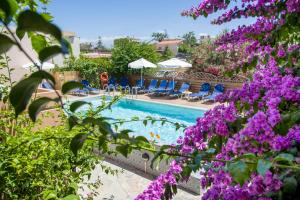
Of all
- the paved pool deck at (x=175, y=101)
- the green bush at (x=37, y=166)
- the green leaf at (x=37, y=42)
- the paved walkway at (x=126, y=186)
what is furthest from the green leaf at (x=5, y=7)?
the paved pool deck at (x=175, y=101)

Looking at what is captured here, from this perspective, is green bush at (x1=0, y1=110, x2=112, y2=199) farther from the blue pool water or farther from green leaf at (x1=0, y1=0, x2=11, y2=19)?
the blue pool water

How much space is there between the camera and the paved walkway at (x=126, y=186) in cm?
613

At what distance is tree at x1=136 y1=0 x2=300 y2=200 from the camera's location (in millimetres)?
1207

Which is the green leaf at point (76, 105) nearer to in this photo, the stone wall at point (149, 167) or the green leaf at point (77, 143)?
the green leaf at point (77, 143)

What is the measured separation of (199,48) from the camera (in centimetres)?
2809

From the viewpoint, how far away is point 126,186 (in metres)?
6.60

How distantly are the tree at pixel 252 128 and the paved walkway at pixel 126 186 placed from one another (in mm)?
3373

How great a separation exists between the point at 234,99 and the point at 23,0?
155cm

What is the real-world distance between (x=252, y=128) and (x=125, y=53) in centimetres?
2184

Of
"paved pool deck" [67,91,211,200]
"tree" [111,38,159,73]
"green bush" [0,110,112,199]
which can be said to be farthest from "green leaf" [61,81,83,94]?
"tree" [111,38,159,73]

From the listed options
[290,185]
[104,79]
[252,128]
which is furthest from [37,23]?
[104,79]

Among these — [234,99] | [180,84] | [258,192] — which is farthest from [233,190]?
[180,84]

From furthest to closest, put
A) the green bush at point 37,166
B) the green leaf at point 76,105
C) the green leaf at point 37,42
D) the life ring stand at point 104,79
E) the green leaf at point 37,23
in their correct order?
1. the life ring stand at point 104,79
2. the green bush at point 37,166
3. the green leaf at point 37,42
4. the green leaf at point 76,105
5. the green leaf at point 37,23

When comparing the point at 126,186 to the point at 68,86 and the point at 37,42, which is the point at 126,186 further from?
the point at 68,86
